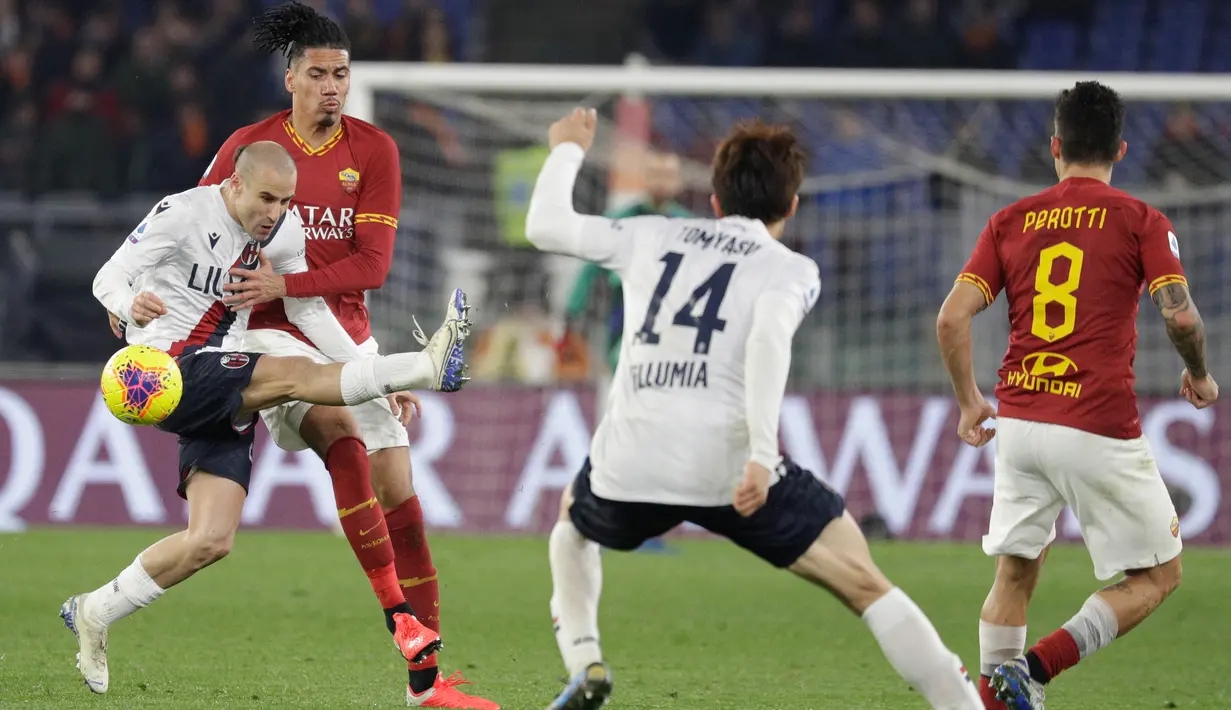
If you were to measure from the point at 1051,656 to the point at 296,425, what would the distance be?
2784 mm

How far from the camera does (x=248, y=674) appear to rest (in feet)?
20.4

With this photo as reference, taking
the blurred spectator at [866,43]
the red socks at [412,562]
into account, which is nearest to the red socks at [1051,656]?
the red socks at [412,562]

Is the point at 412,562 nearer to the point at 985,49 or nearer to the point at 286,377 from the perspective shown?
the point at 286,377

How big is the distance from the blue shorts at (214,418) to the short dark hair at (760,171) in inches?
75.4

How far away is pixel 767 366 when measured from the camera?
4.32 m

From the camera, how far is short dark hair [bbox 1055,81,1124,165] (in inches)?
209

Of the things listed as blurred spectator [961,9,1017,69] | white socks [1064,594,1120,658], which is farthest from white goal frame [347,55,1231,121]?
white socks [1064,594,1120,658]

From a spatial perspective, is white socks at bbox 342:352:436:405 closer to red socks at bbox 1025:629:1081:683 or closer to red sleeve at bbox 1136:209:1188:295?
red socks at bbox 1025:629:1081:683

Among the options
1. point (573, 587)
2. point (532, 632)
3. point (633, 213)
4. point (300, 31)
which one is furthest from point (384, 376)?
point (633, 213)

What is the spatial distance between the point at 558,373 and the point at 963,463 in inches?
121

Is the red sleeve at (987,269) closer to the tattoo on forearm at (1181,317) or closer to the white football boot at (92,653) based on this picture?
the tattoo on forearm at (1181,317)

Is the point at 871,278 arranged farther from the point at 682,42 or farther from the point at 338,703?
the point at 338,703

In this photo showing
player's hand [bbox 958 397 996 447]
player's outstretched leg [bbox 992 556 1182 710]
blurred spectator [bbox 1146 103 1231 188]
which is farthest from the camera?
blurred spectator [bbox 1146 103 1231 188]

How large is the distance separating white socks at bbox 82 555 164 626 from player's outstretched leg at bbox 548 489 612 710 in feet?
5.40
